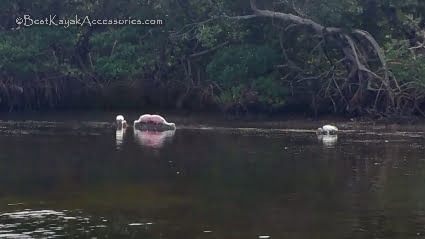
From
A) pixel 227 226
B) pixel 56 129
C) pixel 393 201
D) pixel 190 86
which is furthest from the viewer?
pixel 190 86

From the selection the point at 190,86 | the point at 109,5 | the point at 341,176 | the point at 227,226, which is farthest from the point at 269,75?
the point at 227,226

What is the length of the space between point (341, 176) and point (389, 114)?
59.2 feet

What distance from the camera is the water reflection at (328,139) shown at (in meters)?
30.2

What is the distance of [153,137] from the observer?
1324 inches

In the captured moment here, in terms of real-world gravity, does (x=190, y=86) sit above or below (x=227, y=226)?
above

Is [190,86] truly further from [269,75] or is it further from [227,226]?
[227,226]

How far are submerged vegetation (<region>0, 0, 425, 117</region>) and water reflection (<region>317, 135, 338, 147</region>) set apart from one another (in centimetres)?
672

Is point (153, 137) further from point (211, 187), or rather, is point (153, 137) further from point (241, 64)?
point (211, 187)

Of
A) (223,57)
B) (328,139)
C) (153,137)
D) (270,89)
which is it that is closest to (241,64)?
(223,57)

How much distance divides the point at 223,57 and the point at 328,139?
12282 millimetres

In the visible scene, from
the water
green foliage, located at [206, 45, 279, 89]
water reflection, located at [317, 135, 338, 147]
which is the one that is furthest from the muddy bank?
the water

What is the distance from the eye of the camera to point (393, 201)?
18.2 metres

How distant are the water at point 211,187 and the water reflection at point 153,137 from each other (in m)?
0.12

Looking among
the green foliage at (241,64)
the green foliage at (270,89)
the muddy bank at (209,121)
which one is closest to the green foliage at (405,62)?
the muddy bank at (209,121)
